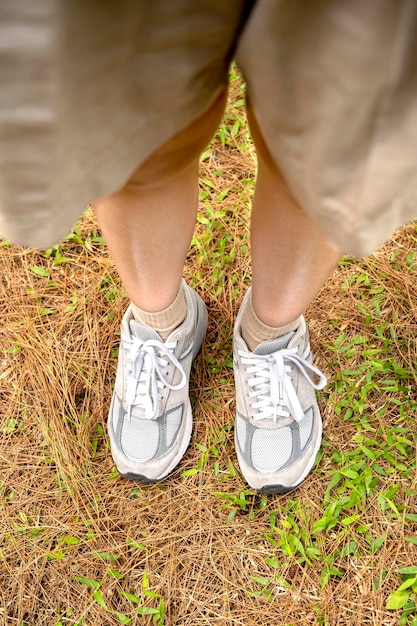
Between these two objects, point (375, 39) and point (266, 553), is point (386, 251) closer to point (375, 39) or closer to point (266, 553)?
point (266, 553)

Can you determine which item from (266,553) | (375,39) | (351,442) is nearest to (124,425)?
(266,553)

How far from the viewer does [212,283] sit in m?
1.29

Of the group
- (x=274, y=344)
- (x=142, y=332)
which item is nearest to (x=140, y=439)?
(x=142, y=332)

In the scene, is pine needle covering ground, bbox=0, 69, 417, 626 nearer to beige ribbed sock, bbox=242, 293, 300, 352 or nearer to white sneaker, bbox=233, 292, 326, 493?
white sneaker, bbox=233, 292, 326, 493

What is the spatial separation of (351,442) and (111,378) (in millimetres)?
525

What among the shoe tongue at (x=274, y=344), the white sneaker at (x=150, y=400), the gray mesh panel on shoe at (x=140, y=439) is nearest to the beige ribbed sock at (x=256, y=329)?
the shoe tongue at (x=274, y=344)

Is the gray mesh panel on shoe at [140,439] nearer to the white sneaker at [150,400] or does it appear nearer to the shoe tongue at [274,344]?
the white sneaker at [150,400]

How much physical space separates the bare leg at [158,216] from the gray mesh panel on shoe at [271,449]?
12.8 inches

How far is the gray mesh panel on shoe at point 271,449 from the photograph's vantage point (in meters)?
1.03

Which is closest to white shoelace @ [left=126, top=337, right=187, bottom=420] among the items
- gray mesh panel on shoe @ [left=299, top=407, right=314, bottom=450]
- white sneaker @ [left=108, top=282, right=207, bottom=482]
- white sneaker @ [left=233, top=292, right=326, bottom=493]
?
white sneaker @ [left=108, top=282, right=207, bottom=482]

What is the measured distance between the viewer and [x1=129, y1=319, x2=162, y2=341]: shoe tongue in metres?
1.00

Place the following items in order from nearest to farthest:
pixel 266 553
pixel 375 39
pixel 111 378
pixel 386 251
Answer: pixel 375 39
pixel 266 553
pixel 111 378
pixel 386 251

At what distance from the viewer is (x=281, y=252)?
0.81 meters

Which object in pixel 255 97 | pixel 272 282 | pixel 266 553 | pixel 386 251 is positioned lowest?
pixel 266 553
